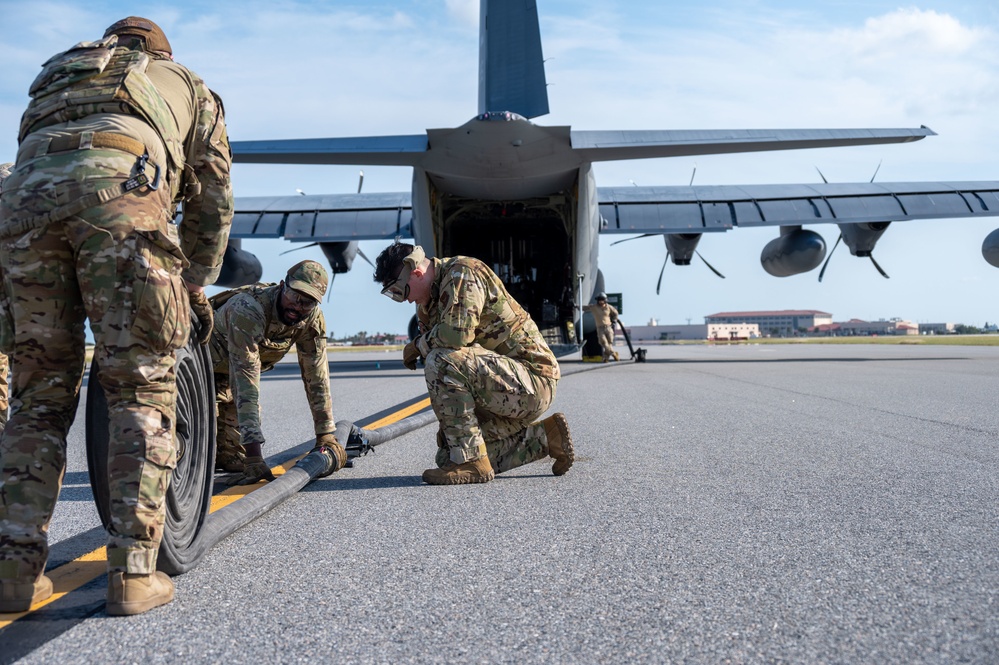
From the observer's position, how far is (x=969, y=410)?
7.32 meters

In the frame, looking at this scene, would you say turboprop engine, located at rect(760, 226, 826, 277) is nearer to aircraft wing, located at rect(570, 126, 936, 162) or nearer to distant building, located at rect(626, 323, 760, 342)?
aircraft wing, located at rect(570, 126, 936, 162)

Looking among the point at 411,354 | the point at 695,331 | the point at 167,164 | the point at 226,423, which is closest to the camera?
the point at 167,164

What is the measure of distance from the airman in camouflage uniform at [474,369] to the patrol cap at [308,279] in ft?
1.36

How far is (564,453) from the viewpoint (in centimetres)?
443

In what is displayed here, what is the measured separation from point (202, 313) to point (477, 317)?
173 cm

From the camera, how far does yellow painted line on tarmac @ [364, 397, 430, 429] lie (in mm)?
6934

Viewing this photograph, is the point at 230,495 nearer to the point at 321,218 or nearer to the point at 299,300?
the point at 299,300

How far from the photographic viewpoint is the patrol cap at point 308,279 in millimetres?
4504

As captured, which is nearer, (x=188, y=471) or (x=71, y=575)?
(x=71, y=575)

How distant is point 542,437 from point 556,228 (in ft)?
44.7

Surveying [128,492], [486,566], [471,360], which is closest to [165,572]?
[128,492]

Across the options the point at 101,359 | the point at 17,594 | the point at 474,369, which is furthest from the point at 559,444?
the point at 17,594

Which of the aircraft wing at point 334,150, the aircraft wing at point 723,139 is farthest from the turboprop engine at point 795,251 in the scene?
the aircraft wing at point 334,150

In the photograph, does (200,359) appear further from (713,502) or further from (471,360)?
(713,502)
